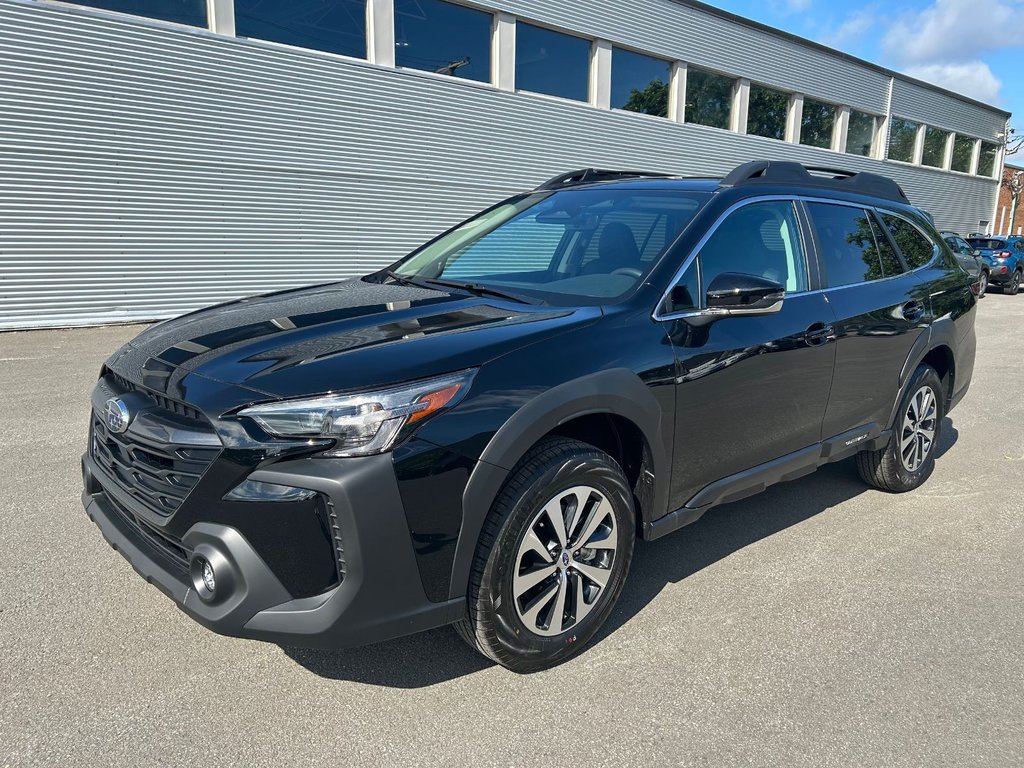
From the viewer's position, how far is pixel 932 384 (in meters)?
4.74

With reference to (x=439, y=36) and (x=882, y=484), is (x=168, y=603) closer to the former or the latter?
(x=882, y=484)

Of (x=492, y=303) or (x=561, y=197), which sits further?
(x=561, y=197)

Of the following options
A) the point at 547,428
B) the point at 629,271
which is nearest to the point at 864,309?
the point at 629,271

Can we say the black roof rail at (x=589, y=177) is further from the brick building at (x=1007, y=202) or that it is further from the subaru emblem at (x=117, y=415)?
the brick building at (x=1007, y=202)

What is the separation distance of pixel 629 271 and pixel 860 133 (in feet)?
84.6

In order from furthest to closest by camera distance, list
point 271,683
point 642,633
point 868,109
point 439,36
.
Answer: point 868,109 < point 439,36 < point 642,633 < point 271,683

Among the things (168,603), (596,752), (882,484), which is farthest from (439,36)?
(596,752)

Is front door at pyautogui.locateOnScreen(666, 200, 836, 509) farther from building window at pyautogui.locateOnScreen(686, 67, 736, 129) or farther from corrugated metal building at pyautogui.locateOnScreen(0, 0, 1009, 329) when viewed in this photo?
building window at pyautogui.locateOnScreen(686, 67, 736, 129)

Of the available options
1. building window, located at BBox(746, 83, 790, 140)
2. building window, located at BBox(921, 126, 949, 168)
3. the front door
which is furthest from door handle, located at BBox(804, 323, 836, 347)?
building window, located at BBox(921, 126, 949, 168)

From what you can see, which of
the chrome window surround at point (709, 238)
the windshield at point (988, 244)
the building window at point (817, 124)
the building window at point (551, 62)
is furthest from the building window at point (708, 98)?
the chrome window surround at point (709, 238)

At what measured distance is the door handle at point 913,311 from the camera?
4344mm

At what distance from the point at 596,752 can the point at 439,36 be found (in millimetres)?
13603

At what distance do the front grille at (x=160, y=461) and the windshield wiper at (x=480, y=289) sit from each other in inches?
53.6

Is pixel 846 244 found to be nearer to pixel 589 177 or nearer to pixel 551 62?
pixel 589 177
